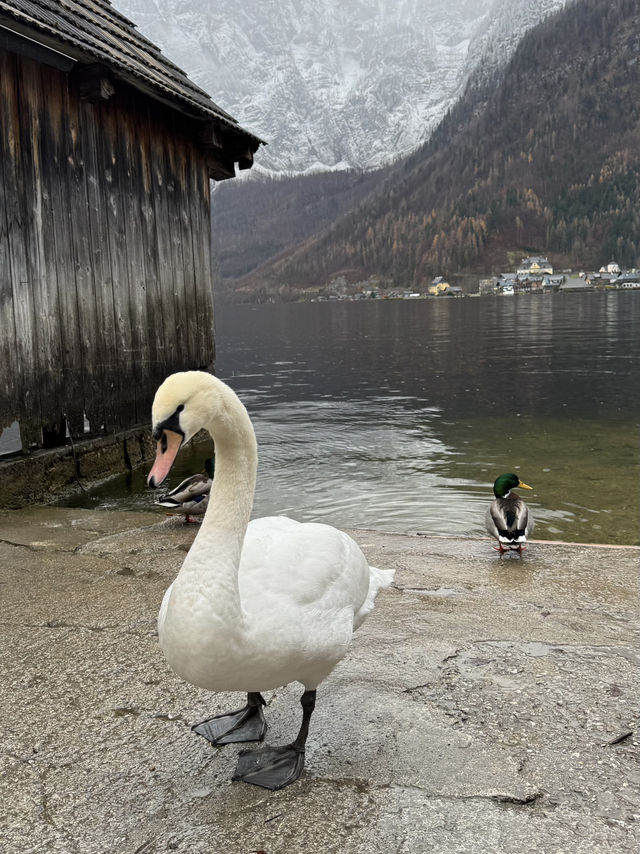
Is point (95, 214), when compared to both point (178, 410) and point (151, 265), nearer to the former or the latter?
point (151, 265)

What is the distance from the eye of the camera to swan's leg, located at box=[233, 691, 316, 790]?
3.13m

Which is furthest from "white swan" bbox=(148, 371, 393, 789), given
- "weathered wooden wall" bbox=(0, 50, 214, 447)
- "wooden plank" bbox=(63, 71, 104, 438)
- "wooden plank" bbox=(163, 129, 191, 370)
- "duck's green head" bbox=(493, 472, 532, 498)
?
"wooden plank" bbox=(163, 129, 191, 370)

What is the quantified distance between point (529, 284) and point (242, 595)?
17533 centimetres

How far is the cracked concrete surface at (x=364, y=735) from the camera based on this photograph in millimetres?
2807

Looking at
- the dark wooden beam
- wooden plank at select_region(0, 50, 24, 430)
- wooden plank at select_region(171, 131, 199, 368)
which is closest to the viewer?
wooden plank at select_region(0, 50, 24, 430)

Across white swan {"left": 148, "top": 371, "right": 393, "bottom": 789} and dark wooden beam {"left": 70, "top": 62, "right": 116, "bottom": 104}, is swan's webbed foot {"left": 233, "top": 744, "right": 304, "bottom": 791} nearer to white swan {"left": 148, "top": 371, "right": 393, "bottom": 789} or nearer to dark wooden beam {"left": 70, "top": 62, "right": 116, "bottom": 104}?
white swan {"left": 148, "top": 371, "right": 393, "bottom": 789}

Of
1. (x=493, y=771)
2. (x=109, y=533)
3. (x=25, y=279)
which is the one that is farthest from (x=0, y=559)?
(x=493, y=771)

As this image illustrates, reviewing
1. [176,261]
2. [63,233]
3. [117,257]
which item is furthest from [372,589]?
[176,261]

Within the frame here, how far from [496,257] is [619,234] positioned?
3274 cm

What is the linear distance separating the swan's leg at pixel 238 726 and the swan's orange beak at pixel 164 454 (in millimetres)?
1535

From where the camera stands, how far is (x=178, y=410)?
9.39 ft

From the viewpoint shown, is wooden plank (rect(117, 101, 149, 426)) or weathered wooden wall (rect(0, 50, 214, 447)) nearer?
weathered wooden wall (rect(0, 50, 214, 447))

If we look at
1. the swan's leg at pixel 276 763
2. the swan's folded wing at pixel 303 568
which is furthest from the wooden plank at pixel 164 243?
the swan's leg at pixel 276 763

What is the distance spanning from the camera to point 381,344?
153 ft
